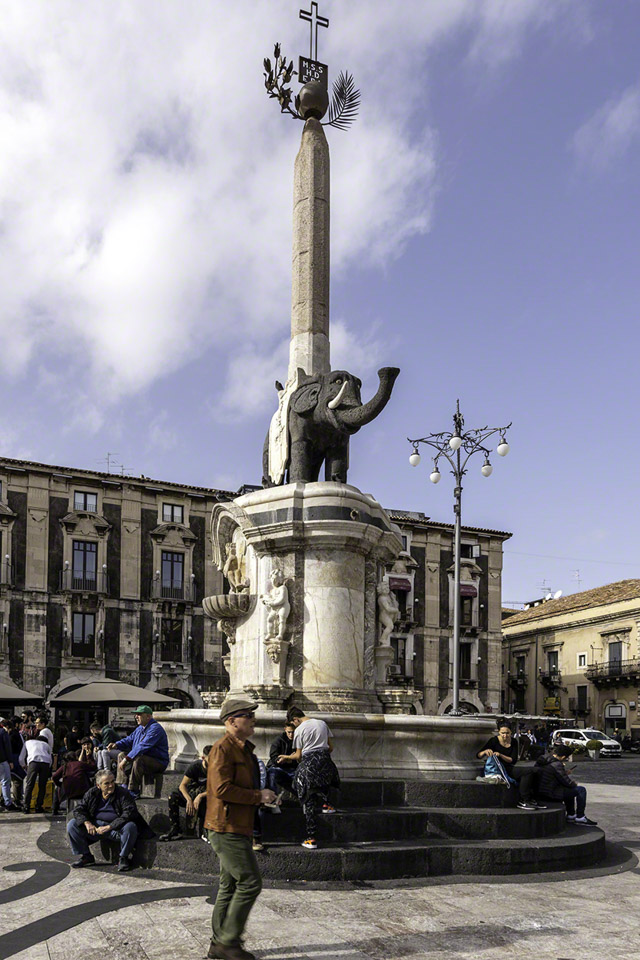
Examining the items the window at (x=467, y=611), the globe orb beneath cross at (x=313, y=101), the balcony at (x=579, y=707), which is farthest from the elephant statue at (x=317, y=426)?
the balcony at (x=579, y=707)

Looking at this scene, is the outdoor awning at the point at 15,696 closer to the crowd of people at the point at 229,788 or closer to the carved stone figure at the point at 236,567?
the crowd of people at the point at 229,788

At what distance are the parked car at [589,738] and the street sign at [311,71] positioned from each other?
116 feet

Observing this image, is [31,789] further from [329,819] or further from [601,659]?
[601,659]

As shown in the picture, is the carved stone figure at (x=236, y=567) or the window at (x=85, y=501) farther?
the window at (x=85, y=501)

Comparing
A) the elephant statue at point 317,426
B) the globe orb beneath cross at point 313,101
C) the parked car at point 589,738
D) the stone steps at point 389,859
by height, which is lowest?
the parked car at point 589,738

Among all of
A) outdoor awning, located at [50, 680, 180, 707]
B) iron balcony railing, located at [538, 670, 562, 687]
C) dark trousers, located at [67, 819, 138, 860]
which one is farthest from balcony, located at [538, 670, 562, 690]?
dark trousers, located at [67, 819, 138, 860]

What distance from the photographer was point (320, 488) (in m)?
12.5

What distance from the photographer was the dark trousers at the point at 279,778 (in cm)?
969

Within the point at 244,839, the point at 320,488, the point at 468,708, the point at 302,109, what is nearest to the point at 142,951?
the point at 244,839

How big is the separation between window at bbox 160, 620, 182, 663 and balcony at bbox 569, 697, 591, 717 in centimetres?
2855

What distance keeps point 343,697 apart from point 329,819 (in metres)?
2.69

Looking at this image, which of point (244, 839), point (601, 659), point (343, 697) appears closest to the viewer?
point (244, 839)

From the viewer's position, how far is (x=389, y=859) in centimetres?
881

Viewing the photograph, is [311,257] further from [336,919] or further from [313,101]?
[336,919]
